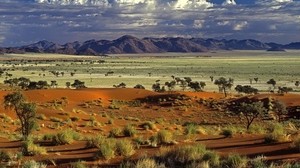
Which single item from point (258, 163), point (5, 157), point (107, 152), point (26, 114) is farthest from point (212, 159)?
point (26, 114)

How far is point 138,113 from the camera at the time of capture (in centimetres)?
5400

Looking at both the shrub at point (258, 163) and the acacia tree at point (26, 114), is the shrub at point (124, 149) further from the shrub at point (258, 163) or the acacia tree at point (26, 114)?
the acacia tree at point (26, 114)

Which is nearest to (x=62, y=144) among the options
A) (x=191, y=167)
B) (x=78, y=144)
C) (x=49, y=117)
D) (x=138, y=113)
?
(x=78, y=144)

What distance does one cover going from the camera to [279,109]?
49.7m

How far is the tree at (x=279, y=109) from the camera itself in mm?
49469

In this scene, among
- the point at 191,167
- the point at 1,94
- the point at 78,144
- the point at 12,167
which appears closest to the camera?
the point at 191,167

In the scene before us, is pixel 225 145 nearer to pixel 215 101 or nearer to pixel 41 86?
pixel 215 101

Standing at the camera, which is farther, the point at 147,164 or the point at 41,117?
the point at 41,117

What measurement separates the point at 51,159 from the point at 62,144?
4.70 meters

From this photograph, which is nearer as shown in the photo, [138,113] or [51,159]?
[51,159]

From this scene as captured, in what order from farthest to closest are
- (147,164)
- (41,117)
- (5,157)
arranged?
(41,117)
(5,157)
(147,164)

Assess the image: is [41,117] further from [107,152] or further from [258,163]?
[258,163]

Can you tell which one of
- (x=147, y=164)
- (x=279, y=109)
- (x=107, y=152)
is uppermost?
(x=147, y=164)

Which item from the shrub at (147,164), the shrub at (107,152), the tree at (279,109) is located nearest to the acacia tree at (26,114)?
the shrub at (107,152)
